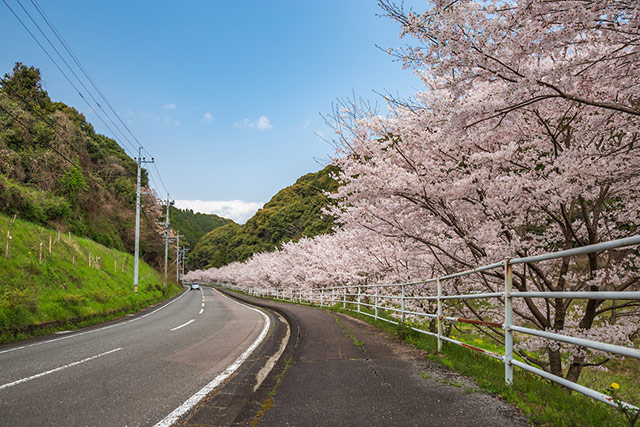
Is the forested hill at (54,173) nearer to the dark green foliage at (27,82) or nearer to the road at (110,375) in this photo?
the dark green foliage at (27,82)

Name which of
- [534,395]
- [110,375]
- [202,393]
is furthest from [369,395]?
[110,375]

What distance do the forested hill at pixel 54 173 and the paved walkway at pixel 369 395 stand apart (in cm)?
1716

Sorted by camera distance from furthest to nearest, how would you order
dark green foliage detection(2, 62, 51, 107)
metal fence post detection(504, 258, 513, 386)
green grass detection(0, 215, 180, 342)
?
dark green foliage detection(2, 62, 51, 107), green grass detection(0, 215, 180, 342), metal fence post detection(504, 258, 513, 386)

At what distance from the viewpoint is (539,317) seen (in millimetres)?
6797

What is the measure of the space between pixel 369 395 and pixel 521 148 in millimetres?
5224

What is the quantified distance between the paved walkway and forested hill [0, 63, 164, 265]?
17.2 meters

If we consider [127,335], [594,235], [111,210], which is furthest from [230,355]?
[111,210]

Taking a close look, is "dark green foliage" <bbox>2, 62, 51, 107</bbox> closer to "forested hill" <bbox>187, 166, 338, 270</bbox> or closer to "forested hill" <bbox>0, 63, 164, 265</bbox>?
"forested hill" <bbox>0, 63, 164, 265</bbox>

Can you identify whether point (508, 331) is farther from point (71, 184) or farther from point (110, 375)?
point (71, 184)

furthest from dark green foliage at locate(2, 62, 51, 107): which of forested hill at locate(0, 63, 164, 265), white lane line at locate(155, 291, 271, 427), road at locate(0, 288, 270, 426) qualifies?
white lane line at locate(155, 291, 271, 427)

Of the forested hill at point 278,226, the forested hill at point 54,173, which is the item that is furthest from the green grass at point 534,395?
the forested hill at point 54,173

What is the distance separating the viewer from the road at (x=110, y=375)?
3.75m

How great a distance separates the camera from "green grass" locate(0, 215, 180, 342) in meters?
10.7

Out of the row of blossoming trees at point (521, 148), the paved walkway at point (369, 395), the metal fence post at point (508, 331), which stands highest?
the row of blossoming trees at point (521, 148)
